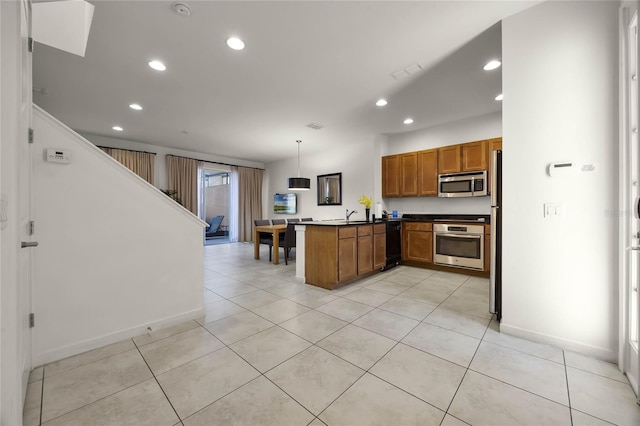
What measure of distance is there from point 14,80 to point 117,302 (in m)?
1.72

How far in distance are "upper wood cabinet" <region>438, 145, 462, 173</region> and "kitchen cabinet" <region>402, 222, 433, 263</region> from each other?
111cm

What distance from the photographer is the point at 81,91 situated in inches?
139

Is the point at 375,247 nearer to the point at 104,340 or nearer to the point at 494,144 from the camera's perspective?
the point at 494,144

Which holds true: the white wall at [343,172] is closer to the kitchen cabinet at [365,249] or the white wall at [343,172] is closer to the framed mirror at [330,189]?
the framed mirror at [330,189]

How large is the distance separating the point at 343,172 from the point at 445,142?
7.98ft

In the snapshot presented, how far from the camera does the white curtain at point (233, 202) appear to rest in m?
8.19

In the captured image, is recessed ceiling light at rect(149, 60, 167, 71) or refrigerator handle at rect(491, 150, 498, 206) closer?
refrigerator handle at rect(491, 150, 498, 206)

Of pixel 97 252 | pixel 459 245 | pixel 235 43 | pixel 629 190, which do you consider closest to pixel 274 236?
pixel 97 252

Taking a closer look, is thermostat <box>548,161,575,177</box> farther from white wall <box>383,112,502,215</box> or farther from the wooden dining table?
the wooden dining table

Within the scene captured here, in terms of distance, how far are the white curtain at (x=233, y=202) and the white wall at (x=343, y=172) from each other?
48.0 inches

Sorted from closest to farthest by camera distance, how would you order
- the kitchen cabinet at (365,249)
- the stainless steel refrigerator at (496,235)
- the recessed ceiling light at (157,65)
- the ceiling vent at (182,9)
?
the ceiling vent at (182,9)
the stainless steel refrigerator at (496,235)
the recessed ceiling light at (157,65)
the kitchen cabinet at (365,249)

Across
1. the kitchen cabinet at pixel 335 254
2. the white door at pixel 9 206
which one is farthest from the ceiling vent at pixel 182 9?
the kitchen cabinet at pixel 335 254

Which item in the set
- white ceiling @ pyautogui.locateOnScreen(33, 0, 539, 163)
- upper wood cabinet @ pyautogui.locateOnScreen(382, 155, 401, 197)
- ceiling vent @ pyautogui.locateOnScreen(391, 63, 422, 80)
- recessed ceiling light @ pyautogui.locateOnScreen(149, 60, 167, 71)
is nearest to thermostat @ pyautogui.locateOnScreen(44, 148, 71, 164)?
white ceiling @ pyautogui.locateOnScreen(33, 0, 539, 163)

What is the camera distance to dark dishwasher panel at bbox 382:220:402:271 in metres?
4.60
